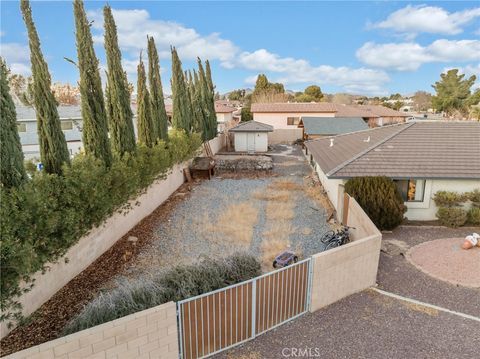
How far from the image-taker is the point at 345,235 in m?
10.7

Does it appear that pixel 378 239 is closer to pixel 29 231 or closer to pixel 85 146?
pixel 29 231

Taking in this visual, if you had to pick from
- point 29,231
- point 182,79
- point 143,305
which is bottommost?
point 143,305

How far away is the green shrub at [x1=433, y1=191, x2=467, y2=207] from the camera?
43.1 ft

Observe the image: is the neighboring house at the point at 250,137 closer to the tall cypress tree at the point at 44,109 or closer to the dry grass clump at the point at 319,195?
the dry grass clump at the point at 319,195

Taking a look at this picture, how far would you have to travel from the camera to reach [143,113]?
48.8ft

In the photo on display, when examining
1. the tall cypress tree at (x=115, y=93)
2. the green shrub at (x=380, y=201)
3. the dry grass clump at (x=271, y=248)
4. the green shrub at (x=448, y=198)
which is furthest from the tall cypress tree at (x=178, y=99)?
the green shrub at (x=448, y=198)

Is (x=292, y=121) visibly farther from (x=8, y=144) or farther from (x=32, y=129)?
(x=8, y=144)

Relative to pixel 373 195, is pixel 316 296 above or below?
below

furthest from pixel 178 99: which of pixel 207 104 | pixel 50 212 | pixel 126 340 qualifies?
pixel 126 340

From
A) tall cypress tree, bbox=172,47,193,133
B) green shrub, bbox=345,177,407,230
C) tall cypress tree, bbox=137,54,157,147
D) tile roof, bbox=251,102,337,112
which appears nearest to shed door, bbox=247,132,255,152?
tall cypress tree, bbox=172,47,193,133

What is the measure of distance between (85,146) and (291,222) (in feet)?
28.8

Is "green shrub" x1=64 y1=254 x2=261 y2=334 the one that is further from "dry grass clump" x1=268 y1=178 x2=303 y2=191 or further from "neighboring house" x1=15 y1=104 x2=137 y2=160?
"neighboring house" x1=15 y1=104 x2=137 y2=160

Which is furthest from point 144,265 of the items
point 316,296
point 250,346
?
point 316,296

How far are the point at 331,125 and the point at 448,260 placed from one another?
2659cm
